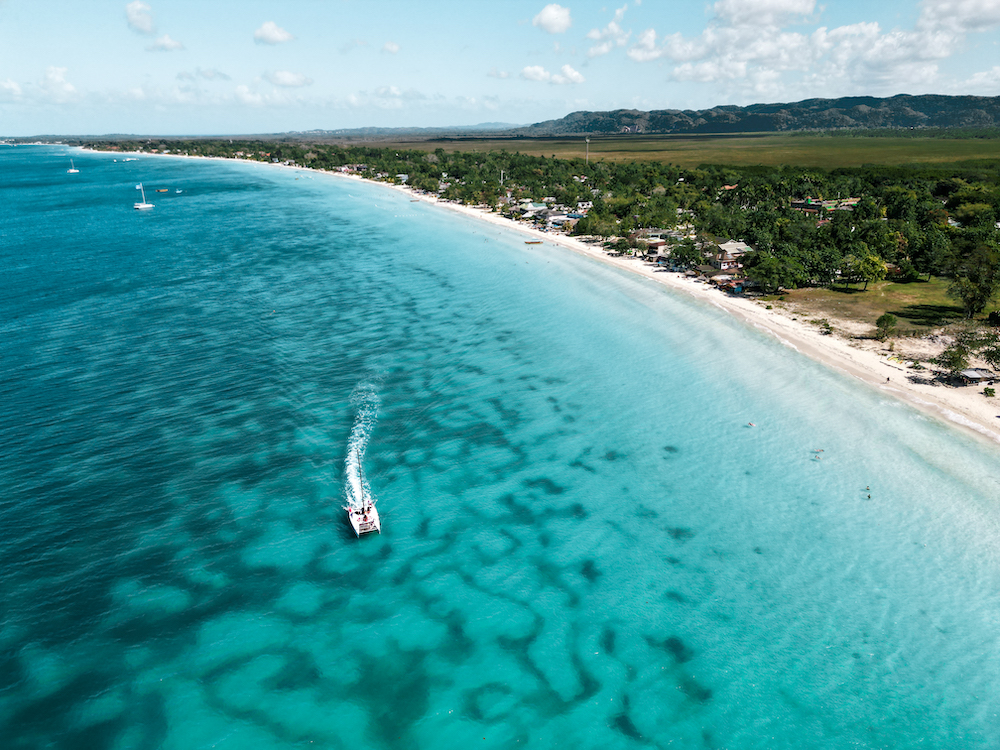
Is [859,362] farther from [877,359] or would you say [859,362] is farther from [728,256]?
[728,256]

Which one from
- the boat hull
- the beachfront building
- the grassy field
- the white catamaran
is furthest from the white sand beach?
the white catamaran

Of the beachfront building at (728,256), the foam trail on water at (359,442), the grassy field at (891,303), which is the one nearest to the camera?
the foam trail on water at (359,442)

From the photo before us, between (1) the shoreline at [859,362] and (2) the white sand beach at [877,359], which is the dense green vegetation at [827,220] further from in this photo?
(2) the white sand beach at [877,359]

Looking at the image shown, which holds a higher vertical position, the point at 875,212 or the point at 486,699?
the point at 875,212

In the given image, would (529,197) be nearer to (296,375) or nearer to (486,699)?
(296,375)

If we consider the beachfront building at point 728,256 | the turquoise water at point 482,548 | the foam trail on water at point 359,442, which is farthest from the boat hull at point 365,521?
the beachfront building at point 728,256

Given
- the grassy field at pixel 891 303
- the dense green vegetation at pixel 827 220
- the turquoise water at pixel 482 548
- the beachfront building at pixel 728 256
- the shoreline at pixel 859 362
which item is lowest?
the turquoise water at pixel 482 548

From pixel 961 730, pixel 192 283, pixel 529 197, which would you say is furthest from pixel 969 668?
pixel 529 197

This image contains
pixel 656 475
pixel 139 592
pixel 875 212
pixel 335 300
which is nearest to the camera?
pixel 139 592

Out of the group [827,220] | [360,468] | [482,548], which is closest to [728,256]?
[827,220]
